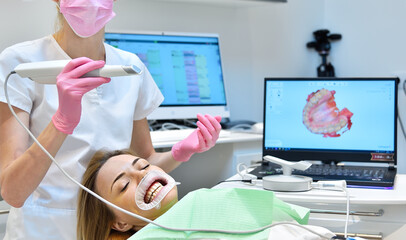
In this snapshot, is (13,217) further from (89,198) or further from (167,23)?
(167,23)

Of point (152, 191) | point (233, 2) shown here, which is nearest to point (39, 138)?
point (152, 191)

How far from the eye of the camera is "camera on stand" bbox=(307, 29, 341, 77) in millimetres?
2990

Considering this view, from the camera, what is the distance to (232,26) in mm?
2877

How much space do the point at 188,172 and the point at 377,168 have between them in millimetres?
948

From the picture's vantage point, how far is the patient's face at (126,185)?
3.83 ft

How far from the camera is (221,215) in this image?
3.09 ft

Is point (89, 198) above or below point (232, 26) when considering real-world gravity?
below

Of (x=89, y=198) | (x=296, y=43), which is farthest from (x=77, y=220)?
(x=296, y=43)

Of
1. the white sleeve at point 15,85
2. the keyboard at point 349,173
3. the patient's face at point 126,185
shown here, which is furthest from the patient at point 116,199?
the keyboard at point 349,173

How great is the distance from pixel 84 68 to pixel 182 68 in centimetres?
148

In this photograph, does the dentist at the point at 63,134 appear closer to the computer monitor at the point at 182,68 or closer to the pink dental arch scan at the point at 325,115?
the pink dental arch scan at the point at 325,115

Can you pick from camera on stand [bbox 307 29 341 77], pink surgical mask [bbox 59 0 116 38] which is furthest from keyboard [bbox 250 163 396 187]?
camera on stand [bbox 307 29 341 77]

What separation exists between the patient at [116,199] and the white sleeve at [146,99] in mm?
276

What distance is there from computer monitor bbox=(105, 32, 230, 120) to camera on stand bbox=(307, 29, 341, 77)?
0.73 m
